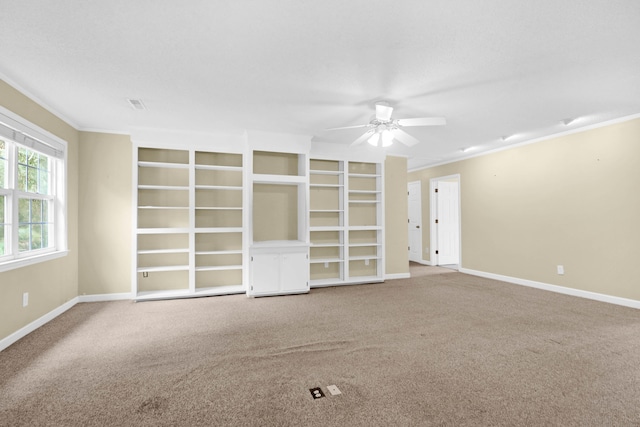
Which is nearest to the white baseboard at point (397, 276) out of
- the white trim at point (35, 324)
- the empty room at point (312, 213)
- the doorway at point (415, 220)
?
the empty room at point (312, 213)

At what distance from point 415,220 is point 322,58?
6.22 metres

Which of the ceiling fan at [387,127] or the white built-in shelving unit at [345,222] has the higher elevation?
the ceiling fan at [387,127]

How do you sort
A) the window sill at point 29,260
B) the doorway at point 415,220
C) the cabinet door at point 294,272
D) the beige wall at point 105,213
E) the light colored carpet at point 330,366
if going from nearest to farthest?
the light colored carpet at point 330,366, the window sill at point 29,260, the beige wall at point 105,213, the cabinet door at point 294,272, the doorway at point 415,220

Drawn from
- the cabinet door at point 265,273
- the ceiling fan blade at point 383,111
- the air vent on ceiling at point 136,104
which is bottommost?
the cabinet door at point 265,273

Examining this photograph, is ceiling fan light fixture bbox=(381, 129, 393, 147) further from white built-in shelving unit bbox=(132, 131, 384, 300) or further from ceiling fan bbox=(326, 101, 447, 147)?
white built-in shelving unit bbox=(132, 131, 384, 300)

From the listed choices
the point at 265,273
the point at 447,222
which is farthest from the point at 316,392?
the point at 447,222

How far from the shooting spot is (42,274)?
353 cm

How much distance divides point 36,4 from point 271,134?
3.10 meters

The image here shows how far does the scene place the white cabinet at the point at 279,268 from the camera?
4.67 meters

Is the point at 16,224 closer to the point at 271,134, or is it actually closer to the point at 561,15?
the point at 271,134

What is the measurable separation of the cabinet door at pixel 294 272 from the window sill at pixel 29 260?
9.24 ft

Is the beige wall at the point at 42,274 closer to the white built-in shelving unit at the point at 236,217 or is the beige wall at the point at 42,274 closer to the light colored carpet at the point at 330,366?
the light colored carpet at the point at 330,366

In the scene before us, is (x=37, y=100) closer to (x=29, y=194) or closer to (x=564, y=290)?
(x=29, y=194)

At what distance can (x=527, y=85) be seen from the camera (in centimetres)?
311
